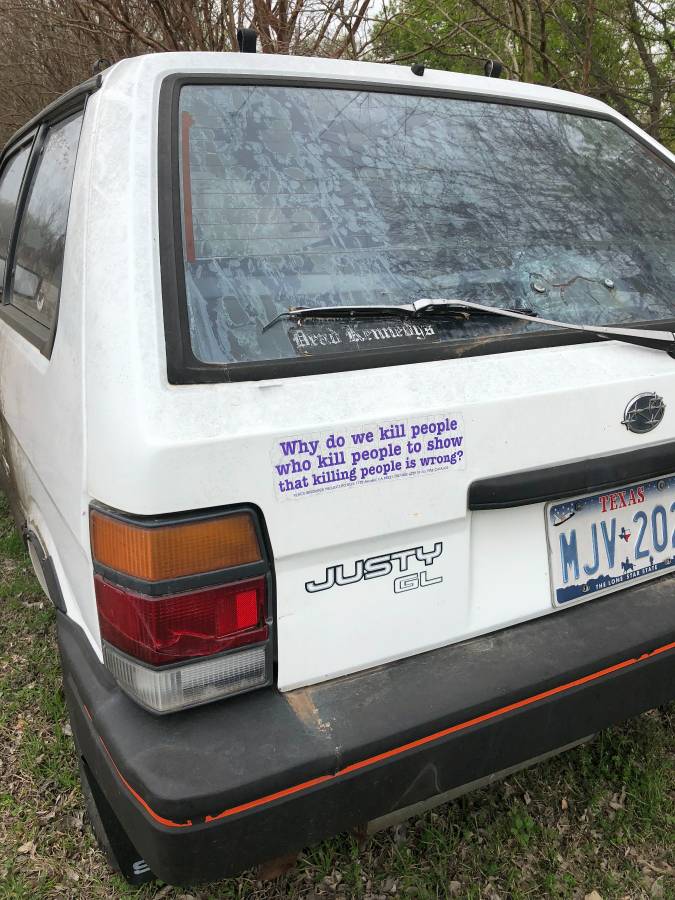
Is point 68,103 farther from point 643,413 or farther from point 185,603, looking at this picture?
point 643,413

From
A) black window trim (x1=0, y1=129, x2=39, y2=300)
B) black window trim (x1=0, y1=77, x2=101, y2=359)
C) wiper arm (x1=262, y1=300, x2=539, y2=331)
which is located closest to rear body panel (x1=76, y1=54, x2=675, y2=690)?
wiper arm (x1=262, y1=300, x2=539, y2=331)

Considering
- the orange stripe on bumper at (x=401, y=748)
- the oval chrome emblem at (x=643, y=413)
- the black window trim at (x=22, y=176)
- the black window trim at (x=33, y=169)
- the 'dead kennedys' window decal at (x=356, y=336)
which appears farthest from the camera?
the black window trim at (x=22, y=176)

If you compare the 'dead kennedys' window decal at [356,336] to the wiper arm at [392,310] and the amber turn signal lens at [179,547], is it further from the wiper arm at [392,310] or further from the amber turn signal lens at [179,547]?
the amber turn signal lens at [179,547]

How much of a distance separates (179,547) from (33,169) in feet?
6.21

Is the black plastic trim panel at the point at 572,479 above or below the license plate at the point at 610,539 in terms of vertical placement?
above

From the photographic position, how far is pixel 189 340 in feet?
4.75

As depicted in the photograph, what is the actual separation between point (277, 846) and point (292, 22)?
5.75 m

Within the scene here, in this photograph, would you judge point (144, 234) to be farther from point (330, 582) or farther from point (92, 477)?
point (330, 582)

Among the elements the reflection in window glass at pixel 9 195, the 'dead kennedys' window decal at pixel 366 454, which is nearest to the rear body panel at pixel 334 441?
the 'dead kennedys' window decal at pixel 366 454

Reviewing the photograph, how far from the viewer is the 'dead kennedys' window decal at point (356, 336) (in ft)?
5.08

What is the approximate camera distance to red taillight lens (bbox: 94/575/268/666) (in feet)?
4.58

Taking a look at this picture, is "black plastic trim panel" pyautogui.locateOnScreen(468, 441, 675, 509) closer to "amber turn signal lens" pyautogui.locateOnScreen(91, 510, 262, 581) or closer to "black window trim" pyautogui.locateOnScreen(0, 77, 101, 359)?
"amber turn signal lens" pyautogui.locateOnScreen(91, 510, 262, 581)

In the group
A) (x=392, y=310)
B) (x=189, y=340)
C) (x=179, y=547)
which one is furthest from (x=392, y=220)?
(x=179, y=547)

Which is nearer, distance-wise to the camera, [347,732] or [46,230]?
[347,732]
